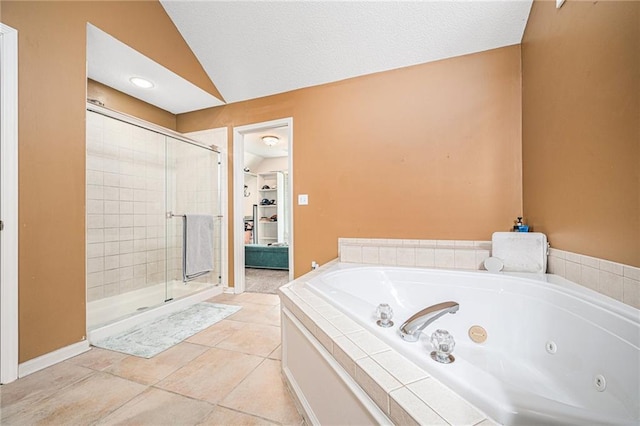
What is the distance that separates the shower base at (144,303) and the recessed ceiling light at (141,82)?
2.03 m

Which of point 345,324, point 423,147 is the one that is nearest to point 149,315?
point 345,324

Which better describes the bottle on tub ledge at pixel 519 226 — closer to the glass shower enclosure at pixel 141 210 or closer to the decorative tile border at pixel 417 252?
the decorative tile border at pixel 417 252

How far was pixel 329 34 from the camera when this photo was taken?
2.22 meters

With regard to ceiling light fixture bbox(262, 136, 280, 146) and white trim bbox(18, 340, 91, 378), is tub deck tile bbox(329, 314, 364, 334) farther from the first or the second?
ceiling light fixture bbox(262, 136, 280, 146)

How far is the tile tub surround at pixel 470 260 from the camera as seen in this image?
3.27ft

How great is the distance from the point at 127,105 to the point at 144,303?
6.93 ft

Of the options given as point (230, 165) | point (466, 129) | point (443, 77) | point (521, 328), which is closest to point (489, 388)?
point (521, 328)

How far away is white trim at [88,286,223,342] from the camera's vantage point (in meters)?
1.85

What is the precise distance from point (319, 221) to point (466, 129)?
1.51 metres

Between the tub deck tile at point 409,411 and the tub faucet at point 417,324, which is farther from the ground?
the tub faucet at point 417,324

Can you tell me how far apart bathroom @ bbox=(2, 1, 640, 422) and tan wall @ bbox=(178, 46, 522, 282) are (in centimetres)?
1

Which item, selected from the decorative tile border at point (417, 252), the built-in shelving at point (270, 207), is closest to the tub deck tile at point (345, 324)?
the decorative tile border at point (417, 252)

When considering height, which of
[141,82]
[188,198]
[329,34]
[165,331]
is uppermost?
[329,34]

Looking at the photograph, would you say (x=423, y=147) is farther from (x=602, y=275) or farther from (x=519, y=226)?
(x=602, y=275)
